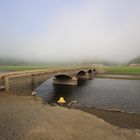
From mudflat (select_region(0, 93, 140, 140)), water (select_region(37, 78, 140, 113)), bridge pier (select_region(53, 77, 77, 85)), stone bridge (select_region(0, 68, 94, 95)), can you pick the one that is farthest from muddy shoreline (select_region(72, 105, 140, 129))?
bridge pier (select_region(53, 77, 77, 85))

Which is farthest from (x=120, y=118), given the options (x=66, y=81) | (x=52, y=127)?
(x=66, y=81)

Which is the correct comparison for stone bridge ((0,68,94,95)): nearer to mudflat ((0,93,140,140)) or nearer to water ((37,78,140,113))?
water ((37,78,140,113))

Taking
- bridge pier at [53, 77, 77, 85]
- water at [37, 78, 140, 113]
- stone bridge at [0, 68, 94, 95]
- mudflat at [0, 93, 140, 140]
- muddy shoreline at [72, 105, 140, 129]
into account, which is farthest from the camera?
bridge pier at [53, 77, 77, 85]

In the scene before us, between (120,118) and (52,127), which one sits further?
(120,118)

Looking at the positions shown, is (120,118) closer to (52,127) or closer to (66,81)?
(52,127)

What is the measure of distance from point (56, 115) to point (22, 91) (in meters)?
18.7

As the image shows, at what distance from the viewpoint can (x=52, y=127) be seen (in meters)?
19.2

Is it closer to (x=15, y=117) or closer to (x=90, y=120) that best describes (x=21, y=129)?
(x=15, y=117)

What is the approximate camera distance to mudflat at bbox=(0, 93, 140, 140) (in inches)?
671

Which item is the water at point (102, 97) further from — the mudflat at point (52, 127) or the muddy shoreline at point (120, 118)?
the mudflat at point (52, 127)

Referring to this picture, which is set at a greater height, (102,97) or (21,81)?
(21,81)

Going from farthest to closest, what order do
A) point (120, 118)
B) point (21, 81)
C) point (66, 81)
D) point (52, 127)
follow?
point (66, 81), point (21, 81), point (120, 118), point (52, 127)

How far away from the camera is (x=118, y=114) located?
99.2 feet

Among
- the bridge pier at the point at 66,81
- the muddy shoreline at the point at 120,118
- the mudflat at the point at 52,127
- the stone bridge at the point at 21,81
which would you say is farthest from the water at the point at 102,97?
the bridge pier at the point at 66,81
